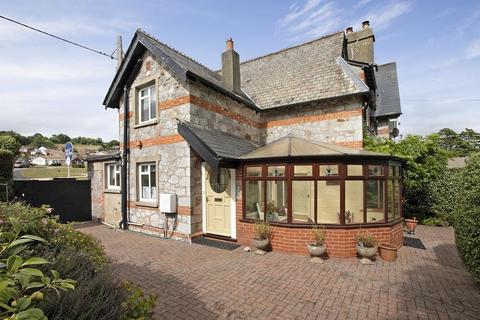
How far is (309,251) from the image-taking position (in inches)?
273

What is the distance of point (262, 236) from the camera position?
7.66m

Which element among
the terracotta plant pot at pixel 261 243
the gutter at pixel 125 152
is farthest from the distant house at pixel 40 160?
the terracotta plant pot at pixel 261 243

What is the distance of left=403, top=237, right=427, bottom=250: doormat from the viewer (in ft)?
27.1

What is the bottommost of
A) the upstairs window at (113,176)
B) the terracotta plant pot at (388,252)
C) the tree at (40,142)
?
the terracotta plant pot at (388,252)

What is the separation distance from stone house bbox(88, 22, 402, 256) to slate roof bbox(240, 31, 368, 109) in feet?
0.23

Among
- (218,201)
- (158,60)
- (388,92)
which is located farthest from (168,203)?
(388,92)

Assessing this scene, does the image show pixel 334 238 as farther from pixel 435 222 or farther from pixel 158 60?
pixel 158 60

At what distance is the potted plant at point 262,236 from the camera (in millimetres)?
7477

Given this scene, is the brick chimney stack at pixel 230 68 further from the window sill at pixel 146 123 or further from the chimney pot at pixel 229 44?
the window sill at pixel 146 123

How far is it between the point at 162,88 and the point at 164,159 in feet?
9.08

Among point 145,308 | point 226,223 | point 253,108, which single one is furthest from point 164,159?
point 145,308

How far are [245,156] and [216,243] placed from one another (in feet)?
10.1

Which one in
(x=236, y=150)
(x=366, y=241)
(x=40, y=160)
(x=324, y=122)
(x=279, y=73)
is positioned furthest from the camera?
(x=40, y=160)

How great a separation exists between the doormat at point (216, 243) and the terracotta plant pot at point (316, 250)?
2.40 m
